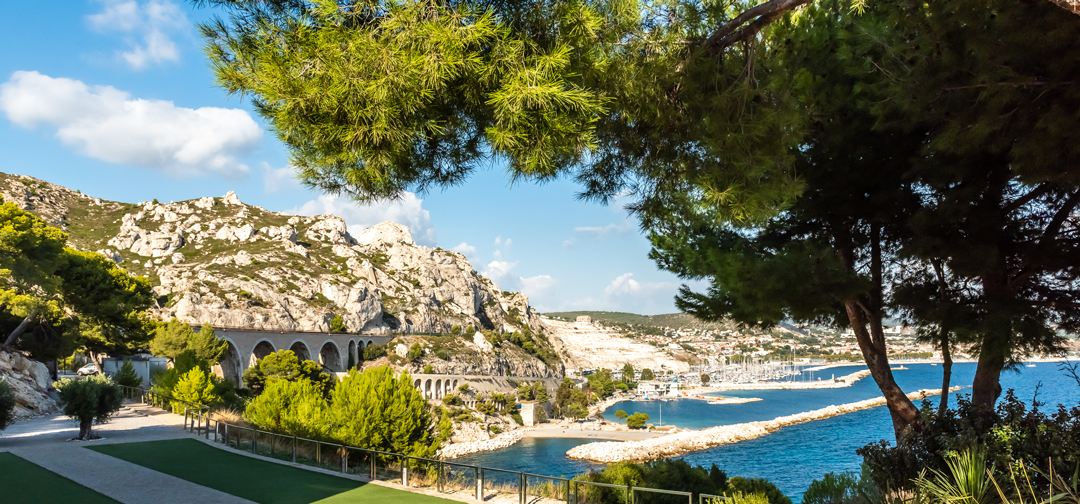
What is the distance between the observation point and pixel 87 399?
1088cm

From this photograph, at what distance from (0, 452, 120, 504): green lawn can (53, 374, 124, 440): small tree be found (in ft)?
8.67

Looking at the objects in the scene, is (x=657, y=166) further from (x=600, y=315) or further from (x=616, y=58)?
(x=600, y=315)

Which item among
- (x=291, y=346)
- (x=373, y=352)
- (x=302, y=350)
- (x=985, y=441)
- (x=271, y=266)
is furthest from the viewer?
(x=373, y=352)

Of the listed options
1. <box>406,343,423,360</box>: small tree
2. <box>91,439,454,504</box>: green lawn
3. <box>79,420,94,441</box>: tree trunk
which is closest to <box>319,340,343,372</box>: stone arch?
<box>406,343,423,360</box>: small tree

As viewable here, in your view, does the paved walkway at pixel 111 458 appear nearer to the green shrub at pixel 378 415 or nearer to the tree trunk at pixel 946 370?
the green shrub at pixel 378 415

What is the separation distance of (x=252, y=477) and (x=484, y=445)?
3866 cm

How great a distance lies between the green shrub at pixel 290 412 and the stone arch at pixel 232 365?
30891 mm

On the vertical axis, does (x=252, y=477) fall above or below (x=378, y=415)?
below

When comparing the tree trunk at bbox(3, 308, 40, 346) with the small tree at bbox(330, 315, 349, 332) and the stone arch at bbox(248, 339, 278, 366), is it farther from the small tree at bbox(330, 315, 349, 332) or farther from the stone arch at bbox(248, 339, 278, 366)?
the small tree at bbox(330, 315, 349, 332)

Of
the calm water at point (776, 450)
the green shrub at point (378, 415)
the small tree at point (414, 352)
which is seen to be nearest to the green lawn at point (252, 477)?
the green shrub at point (378, 415)

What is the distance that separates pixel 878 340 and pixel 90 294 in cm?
2799

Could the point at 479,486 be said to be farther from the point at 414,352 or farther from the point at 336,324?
the point at 414,352

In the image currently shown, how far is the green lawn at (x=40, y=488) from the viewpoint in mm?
6422

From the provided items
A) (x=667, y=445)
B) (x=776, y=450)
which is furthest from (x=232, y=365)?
(x=776, y=450)
